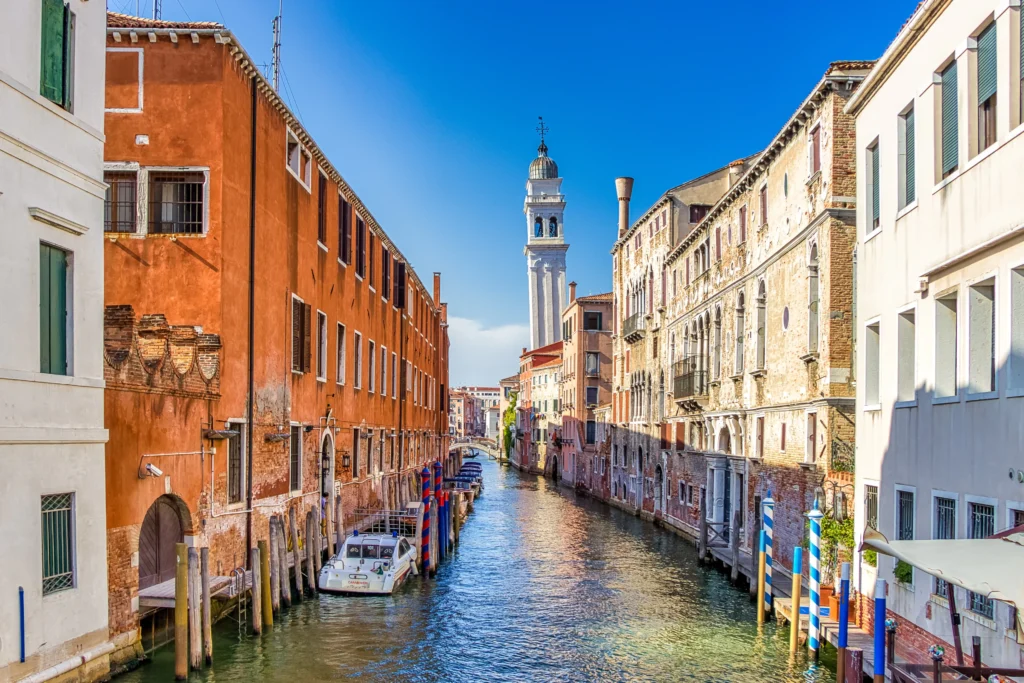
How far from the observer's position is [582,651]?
1434 cm

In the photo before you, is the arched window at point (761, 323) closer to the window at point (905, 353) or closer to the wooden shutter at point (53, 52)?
the window at point (905, 353)

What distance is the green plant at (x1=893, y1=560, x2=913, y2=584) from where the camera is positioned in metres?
10.7

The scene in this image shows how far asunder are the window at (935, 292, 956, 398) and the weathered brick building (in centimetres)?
488

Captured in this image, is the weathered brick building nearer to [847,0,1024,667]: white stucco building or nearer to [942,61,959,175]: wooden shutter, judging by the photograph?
[847,0,1024,667]: white stucco building

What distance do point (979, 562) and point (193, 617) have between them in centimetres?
883

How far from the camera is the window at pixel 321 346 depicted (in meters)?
20.2

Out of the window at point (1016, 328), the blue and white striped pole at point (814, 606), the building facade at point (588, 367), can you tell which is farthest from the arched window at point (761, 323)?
the building facade at point (588, 367)

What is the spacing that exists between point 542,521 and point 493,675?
2137cm

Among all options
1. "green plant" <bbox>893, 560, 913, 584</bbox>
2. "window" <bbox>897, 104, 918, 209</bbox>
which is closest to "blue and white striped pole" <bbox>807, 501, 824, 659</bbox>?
"green plant" <bbox>893, 560, 913, 584</bbox>

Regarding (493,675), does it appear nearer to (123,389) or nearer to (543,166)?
(123,389)

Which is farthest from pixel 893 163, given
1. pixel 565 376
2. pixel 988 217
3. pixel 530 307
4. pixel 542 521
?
pixel 530 307

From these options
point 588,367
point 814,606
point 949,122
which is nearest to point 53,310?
point 949,122

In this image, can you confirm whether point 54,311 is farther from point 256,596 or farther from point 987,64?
point 987,64

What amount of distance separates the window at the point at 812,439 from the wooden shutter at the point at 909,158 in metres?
6.25
